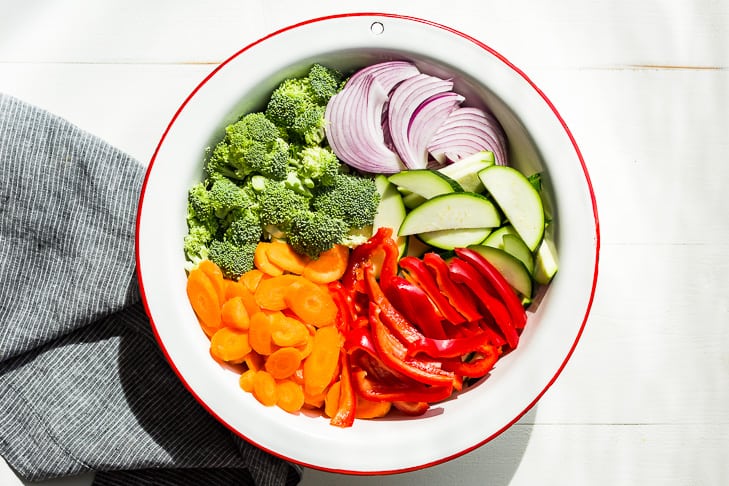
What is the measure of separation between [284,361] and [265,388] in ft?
0.26

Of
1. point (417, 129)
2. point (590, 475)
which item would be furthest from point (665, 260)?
point (417, 129)

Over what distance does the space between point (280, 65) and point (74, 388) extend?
99cm

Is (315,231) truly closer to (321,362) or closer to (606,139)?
(321,362)

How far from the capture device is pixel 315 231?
1.56 meters

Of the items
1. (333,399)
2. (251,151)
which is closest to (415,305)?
(333,399)

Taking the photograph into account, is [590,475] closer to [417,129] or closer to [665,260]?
[665,260]

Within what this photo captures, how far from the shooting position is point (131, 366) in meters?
1.78

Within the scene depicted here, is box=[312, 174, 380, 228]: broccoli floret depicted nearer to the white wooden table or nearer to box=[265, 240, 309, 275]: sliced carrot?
box=[265, 240, 309, 275]: sliced carrot

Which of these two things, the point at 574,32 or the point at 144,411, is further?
the point at 574,32

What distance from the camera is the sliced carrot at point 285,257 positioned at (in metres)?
1.59

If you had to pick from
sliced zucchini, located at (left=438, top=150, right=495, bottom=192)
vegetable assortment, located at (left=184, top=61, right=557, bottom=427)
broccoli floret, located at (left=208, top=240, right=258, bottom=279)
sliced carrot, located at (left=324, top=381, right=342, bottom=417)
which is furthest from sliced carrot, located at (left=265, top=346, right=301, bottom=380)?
sliced zucchini, located at (left=438, top=150, right=495, bottom=192)

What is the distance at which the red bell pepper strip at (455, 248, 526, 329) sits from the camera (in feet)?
4.95

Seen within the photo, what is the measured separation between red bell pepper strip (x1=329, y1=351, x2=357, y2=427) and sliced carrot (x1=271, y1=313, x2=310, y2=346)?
0.38 feet

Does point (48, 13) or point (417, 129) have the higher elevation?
point (48, 13)
